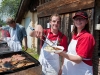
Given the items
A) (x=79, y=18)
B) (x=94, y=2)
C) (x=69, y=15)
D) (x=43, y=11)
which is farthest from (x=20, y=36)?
(x=79, y=18)

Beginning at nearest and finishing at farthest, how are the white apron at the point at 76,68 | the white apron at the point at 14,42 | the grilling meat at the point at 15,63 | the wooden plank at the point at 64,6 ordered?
the white apron at the point at 76,68
the grilling meat at the point at 15,63
the wooden plank at the point at 64,6
the white apron at the point at 14,42

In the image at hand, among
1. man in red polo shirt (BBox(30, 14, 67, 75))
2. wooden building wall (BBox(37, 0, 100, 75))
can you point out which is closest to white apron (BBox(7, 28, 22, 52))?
wooden building wall (BBox(37, 0, 100, 75))

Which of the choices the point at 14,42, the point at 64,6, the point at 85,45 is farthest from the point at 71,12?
the point at 85,45

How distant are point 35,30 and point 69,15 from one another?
237 centimetres

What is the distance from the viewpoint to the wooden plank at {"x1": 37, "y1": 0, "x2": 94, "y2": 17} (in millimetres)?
3814

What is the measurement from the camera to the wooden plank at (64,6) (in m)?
3.81

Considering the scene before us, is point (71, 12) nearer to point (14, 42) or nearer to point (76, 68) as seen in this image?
point (14, 42)

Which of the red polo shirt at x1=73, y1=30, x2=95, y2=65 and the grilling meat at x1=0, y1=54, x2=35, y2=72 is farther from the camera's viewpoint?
the grilling meat at x1=0, y1=54, x2=35, y2=72

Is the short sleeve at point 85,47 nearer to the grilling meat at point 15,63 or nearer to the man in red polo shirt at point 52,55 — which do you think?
the man in red polo shirt at point 52,55

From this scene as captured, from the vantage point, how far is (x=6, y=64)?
8.41 ft

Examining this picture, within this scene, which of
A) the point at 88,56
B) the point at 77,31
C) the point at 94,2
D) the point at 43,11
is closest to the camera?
the point at 88,56

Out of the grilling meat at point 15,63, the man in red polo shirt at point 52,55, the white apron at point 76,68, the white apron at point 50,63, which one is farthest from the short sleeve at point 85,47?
the grilling meat at point 15,63

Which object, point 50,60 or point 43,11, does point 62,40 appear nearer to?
point 50,60

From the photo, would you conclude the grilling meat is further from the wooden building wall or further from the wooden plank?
the wooden plank
